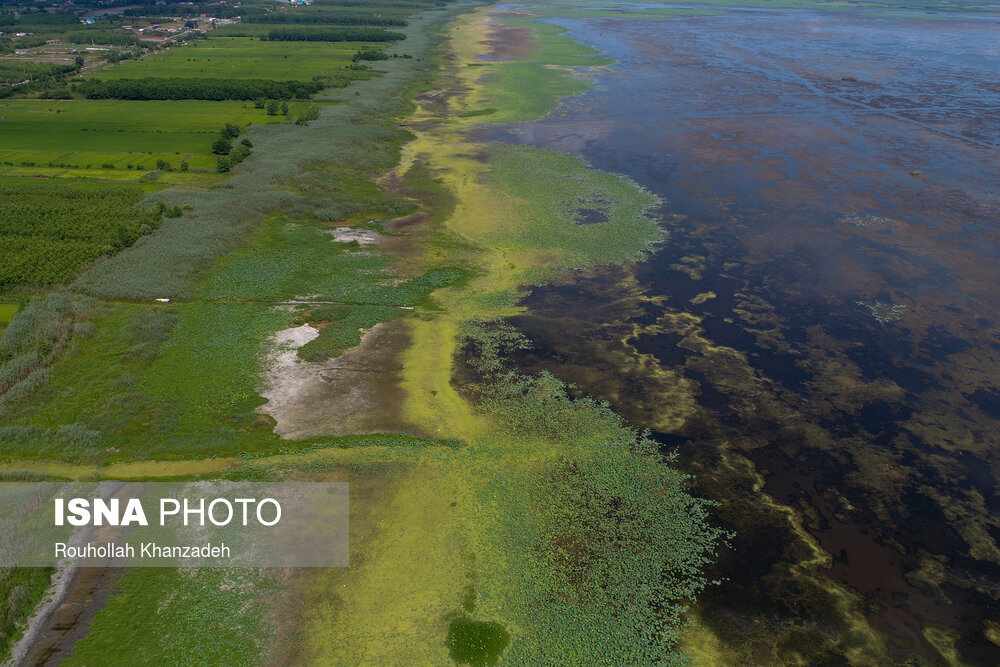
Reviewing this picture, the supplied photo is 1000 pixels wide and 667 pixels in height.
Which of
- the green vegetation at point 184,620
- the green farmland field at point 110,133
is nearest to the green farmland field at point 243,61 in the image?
the green farmland field at point 110,133

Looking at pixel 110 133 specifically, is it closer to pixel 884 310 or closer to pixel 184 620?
pixel 184 620

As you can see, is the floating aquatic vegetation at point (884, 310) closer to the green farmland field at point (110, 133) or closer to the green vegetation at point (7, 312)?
the green vegetation at point (7, 312)

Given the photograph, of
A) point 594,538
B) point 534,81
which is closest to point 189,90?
point 534,81

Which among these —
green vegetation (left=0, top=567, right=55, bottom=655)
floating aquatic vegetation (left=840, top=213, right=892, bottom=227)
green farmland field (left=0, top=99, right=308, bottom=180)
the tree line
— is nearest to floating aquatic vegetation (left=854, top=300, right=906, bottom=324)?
floating aquatic vegetation (left=840, top=213, right=892, bottom=227)

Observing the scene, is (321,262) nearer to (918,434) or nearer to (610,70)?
(918,434)

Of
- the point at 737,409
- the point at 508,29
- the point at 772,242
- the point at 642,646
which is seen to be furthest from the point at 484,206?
the point at 508,29

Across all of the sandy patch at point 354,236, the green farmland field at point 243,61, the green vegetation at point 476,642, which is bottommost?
the green vegetation at point 476,642

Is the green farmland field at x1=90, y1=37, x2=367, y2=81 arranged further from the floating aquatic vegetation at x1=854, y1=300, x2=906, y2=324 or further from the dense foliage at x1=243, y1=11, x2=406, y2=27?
the floating aquatic vegetation at x1=854, y1=300, x2=906, y2=324
